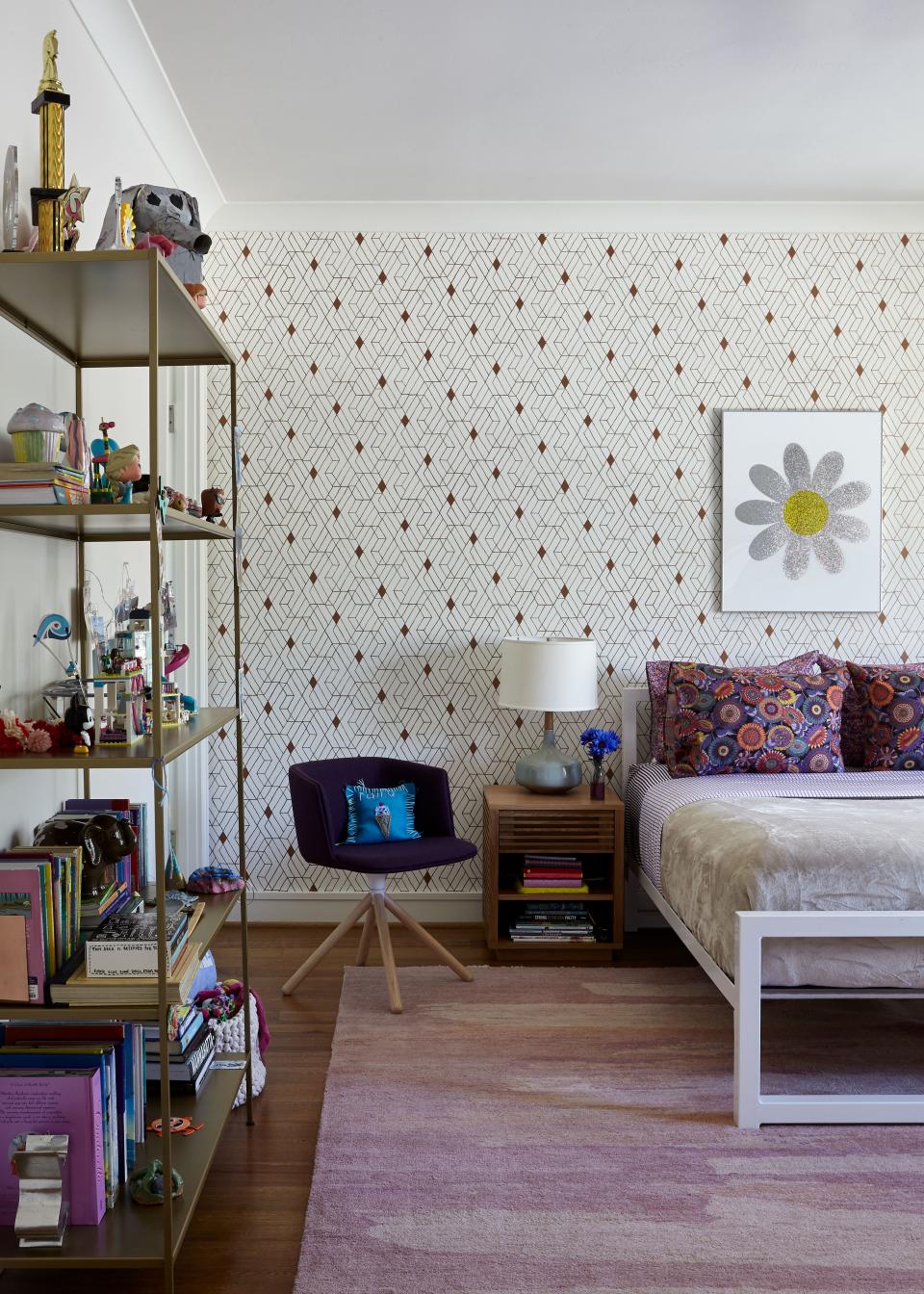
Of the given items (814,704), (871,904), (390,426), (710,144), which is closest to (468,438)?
(390,426)

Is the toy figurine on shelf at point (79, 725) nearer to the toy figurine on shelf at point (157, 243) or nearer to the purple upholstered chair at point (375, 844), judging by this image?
the toy figurine on shelf at point (157, 243)

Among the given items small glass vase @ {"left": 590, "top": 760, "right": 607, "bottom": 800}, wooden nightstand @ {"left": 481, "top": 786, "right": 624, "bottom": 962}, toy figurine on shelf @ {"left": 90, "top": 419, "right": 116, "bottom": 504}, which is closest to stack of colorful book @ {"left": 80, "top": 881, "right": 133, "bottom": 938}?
toy figurine on shelf @ {"left": 90, "top": 419, "right": 116, "bottom": 504}

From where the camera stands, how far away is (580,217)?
4.18m

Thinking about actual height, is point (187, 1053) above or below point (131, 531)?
below

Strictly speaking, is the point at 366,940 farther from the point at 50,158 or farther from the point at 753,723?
the point at 50,158

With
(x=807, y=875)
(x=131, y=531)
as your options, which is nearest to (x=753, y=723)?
(x=807, y=875)

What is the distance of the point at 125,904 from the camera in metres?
2.04

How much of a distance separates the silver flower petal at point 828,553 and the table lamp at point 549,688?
1.08 m

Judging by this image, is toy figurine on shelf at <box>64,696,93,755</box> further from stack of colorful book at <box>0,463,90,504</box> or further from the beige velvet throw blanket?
the beige velvet throw blanket

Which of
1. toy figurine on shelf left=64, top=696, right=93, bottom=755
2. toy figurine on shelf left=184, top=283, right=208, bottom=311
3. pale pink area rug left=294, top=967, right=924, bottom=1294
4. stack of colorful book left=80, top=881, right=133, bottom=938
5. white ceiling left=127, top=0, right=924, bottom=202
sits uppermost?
white ceiling left=127, top=0, right=924, bottom=202

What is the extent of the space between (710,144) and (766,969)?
2.80 m

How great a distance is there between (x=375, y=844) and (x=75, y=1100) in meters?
1.73

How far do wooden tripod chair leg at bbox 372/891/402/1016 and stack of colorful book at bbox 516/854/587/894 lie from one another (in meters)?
0.62

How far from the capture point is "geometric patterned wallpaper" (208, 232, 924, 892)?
418 cm
